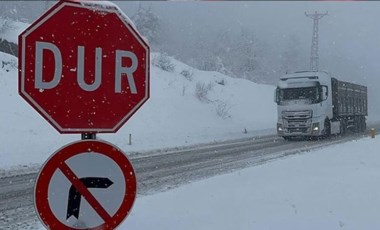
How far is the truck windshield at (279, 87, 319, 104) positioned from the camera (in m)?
24.0

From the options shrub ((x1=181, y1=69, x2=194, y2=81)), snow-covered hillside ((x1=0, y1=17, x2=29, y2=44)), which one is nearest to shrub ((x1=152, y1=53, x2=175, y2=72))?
shrub ((x1=181, y1=69, x2=194, y2=81))

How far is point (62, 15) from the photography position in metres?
2.34

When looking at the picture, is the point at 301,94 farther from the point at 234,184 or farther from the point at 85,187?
the point at 85,187

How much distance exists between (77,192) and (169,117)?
28.0 meters

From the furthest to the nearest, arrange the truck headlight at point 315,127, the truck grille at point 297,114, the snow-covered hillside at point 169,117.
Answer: the truck grille at point 297,114
the truck headlight at point 315,127
the snow-covered hillside at point 169,117

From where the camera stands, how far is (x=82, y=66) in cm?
240

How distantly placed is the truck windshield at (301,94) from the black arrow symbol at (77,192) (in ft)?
74.2

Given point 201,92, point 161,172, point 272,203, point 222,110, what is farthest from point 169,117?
point 272,203

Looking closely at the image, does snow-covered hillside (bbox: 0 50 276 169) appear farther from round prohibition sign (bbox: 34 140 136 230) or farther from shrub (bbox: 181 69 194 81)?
round prohibition sign (bbox: 34 140 136 230)

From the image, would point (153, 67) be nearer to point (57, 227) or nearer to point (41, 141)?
point (41, 141)

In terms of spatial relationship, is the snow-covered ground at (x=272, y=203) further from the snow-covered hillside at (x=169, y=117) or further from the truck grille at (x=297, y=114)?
the truck grille at (x=297, y=114)

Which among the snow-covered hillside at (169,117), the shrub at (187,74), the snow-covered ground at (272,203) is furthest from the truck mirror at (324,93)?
the shrub at (187,74)

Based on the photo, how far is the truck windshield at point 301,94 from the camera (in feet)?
78.8

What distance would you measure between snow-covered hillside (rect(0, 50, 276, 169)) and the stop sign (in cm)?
1276
